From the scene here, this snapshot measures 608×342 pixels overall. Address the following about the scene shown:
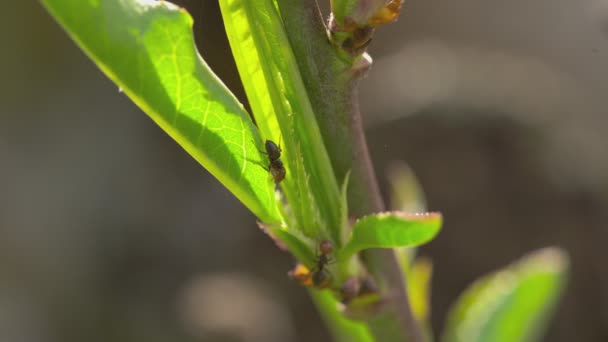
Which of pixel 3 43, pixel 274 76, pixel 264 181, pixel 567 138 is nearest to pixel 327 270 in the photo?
pixel 264 181

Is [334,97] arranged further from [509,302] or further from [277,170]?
[509,302]

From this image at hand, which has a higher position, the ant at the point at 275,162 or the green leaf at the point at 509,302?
the ant at the point at 275,162

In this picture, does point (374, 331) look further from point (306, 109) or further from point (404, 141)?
point (404, 141)

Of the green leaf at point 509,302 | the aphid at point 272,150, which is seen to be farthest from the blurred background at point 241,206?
the aphid at point 272,150

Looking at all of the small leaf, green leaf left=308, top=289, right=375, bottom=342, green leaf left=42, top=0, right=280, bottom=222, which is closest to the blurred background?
green leaf left=308, top=289, right=375, bottom=342

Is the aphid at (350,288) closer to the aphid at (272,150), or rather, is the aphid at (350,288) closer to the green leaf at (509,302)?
the aphid at (272,150)

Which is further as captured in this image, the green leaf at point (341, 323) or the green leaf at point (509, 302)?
the green leaf at point (509, 302)

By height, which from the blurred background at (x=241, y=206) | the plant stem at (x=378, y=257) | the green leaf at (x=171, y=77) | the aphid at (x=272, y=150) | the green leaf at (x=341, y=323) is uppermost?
the green leaf at (x=171, y=77)

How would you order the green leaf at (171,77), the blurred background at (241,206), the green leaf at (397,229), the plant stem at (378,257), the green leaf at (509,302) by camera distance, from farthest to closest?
the blurred background at (241,206) → the green leaf at (509,302) → the plant stem at (378,257) → the green leaf at (397,229) → the green leaf at (171,77)

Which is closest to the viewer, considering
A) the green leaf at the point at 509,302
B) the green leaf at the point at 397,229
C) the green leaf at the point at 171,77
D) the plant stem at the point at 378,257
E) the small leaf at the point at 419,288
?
the green leaf at the point at 171,77
